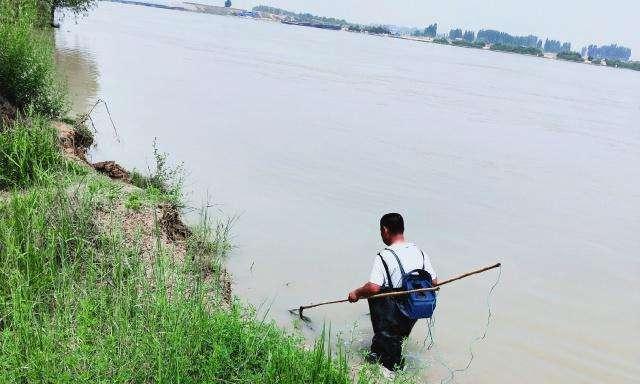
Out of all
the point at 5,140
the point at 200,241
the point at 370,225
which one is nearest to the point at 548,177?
the point at 370,225

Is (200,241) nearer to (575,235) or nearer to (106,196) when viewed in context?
(106,196)

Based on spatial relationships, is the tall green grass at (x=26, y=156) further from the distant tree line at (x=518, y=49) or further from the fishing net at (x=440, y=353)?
the distant tree line at (x=518, y=49)

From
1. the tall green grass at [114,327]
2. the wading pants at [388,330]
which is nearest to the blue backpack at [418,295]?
the wading pants at [388,330]

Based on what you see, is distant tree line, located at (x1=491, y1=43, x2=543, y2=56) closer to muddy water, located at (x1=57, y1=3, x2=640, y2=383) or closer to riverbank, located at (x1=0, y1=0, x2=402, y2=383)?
muddy water, located at (x1=57, y1=3, x2=640, y2=383)

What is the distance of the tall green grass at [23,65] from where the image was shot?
975 cm

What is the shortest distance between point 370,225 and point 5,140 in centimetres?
618

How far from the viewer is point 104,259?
529cm

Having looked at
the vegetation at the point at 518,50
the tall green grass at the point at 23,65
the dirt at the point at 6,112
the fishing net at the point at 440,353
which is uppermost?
the vegetation at the point at 518,50

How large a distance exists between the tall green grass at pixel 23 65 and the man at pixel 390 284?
23.8ft

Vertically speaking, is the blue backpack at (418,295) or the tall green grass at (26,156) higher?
the tall green grass at (26,156)

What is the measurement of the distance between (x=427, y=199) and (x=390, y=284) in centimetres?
795

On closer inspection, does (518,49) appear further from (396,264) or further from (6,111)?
(396,264)

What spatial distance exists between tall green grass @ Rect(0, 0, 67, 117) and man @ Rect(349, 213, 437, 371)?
7248 millimetres

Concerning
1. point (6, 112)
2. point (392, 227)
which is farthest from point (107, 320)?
point (6, 112)
